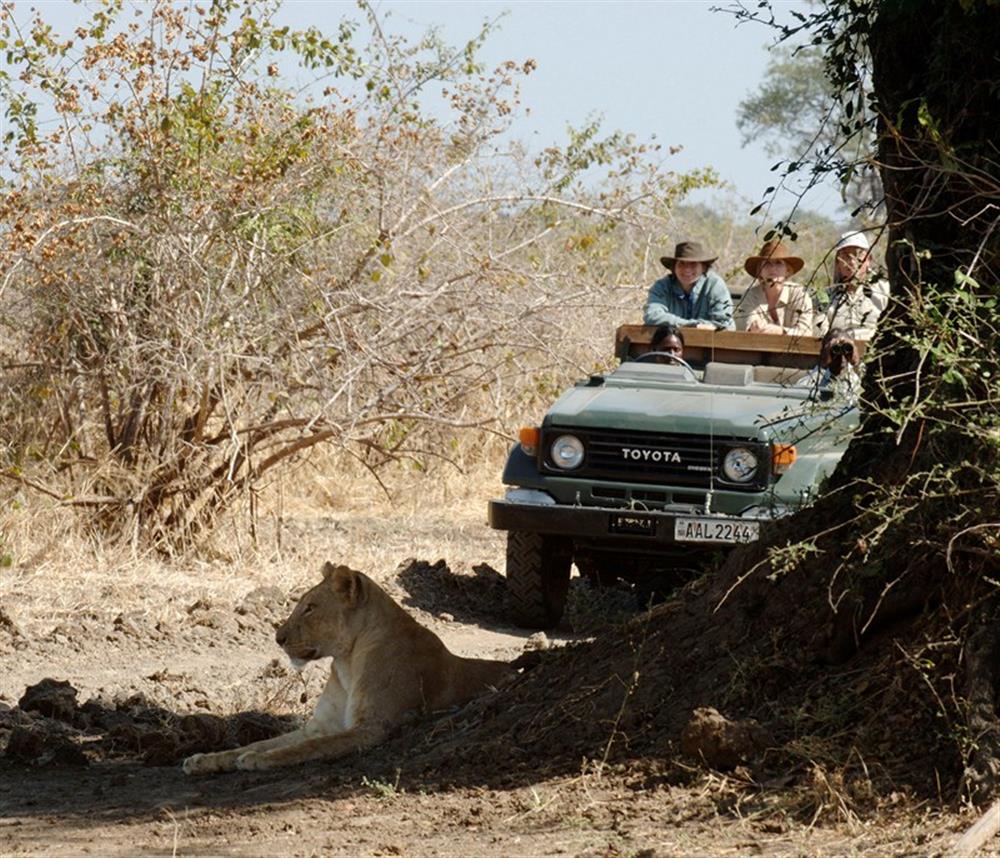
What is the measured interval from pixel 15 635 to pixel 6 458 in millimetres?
2390

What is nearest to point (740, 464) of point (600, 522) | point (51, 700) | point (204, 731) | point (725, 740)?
point (600, 522)

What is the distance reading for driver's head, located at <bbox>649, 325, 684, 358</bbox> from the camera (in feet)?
35.8

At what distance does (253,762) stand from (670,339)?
16.0 feet

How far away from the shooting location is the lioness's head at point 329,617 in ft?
24.0

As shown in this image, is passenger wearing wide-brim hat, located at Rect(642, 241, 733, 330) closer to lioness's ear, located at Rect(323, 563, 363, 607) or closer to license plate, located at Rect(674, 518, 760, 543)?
license plate, located at Rect(674, 518, 760, 543)

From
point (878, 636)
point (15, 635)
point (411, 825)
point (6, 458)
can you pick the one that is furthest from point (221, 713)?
point (6, 458)

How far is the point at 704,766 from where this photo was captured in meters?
5.57

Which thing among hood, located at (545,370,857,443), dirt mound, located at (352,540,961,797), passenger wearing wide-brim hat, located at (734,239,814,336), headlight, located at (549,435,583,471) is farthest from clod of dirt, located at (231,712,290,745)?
passenger wearing wide-brim hat, located at (734,239,814,336)

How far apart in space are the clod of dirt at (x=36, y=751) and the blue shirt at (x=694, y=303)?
514cm

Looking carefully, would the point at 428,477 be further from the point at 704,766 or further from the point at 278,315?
the point at 704,766

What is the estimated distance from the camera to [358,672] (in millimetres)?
7160

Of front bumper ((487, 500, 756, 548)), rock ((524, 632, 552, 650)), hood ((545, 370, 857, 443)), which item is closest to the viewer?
rock ((524, 632, 552, 650))

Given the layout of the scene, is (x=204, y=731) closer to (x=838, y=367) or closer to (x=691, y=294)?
(x=838, y=367)

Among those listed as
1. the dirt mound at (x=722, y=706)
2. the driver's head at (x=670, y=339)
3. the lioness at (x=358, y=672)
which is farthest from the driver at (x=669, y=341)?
the dirt mound at (x=722, y=706)
